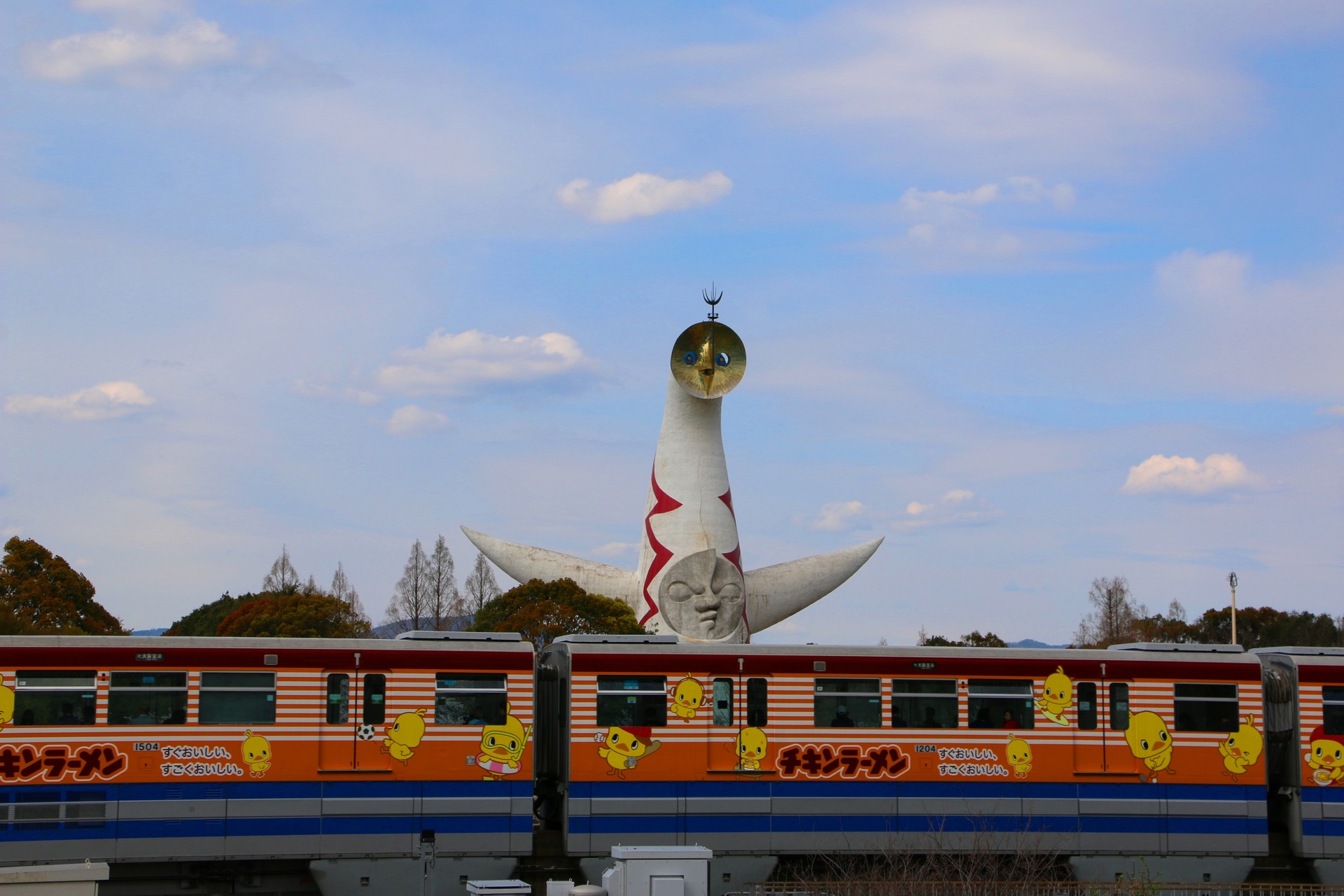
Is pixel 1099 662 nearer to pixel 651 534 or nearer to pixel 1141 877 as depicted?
pixel 1141 877

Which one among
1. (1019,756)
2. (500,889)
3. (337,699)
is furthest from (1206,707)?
(337,699)

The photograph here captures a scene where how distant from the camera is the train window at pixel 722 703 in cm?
2111

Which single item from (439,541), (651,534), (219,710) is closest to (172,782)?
(219,710)

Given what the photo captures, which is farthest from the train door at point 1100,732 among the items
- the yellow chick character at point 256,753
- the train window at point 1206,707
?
the yellow chick character at point 256,753

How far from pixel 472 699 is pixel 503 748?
0.80 m

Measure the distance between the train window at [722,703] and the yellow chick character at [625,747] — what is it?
2.97ft

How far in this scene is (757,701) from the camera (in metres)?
21.2

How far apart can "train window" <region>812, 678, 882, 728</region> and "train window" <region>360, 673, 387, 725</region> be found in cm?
611

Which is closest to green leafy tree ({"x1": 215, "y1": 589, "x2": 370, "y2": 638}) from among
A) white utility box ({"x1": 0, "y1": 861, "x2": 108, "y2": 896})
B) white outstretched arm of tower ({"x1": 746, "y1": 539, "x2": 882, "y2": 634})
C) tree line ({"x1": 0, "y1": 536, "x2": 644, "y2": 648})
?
tree line ({"x1": 0, "y1": 536, "x2": 644, "y2": 648})

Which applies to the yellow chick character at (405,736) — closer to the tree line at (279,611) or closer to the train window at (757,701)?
the train window at (757,701)

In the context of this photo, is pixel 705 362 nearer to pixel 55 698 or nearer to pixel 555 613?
pixel 555 613

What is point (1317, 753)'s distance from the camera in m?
22.0

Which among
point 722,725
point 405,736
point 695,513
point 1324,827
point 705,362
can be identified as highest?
point 705,362

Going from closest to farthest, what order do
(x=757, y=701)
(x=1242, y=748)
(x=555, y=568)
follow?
(x=757, y=701) < (x=1242, y=748) < (x=555, y=568)
